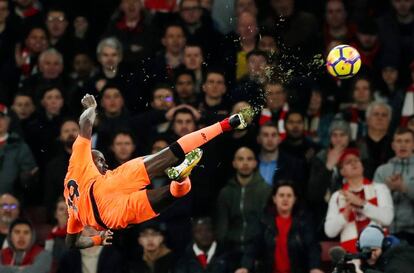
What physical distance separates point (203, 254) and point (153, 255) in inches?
26.7

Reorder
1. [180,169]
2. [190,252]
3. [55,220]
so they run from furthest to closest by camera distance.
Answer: [55,220] → [190,252] → [180,169]

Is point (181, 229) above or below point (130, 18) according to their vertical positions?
below

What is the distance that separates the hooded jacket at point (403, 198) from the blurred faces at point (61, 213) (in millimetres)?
4085

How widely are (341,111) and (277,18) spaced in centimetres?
191

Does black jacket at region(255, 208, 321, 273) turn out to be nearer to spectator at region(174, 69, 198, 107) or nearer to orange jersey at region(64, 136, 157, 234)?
orange jersey at region(64, 136, 157, 234)

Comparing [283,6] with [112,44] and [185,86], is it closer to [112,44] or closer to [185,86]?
[185,86]

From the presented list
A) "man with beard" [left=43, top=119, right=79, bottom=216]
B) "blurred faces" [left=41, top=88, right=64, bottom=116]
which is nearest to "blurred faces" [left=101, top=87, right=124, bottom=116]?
"man with beard" [left=43, top=119, right=79, bottom=216]

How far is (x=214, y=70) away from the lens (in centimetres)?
1797

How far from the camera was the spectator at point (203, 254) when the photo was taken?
16.4 meters

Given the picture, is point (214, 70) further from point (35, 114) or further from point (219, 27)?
point (35, 114)

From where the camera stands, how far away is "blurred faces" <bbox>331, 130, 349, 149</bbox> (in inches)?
672

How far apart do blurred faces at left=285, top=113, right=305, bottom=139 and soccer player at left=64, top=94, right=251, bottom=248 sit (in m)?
2.50

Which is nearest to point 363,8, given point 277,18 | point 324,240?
point 277,18

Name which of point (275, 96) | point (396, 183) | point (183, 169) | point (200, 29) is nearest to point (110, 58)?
point (200, 29)
